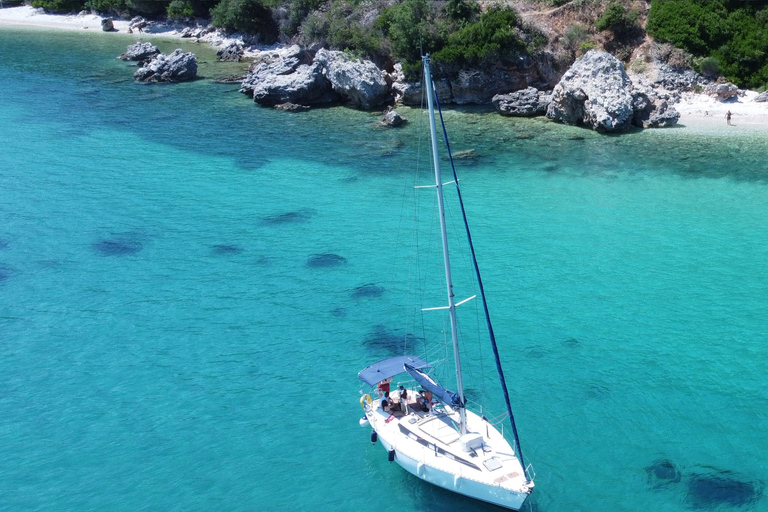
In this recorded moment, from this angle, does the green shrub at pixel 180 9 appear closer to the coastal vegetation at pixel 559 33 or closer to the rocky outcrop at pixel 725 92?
the coastal vegetation at pixel 559 33

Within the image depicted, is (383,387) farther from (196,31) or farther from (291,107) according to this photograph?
(196,31)

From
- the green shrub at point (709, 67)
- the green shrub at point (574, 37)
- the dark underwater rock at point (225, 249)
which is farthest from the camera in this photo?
the green shrub at point (574, 37)

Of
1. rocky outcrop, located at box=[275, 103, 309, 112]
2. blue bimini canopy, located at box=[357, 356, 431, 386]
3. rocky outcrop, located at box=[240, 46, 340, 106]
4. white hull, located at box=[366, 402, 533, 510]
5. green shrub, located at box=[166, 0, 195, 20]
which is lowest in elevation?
white hull, located at box=[366, 402, 533, 510]

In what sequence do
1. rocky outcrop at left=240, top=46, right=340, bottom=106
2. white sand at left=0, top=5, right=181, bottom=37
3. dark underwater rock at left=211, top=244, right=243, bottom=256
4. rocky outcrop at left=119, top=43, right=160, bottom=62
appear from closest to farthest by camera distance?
dark underwater rock at left=211, top=244, right=243, bottom=256
rocky outcrop at left=240, top=46, right=340, bottom=106
rocky outcrop at left=119, top=43, right=160, bottom=62
white sand at left=0, top=5, right=181, bottom=37

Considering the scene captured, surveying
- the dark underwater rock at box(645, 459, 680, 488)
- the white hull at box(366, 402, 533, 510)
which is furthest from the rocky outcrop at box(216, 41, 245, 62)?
the dark underwater rock at box(645, 459, 680, 488)

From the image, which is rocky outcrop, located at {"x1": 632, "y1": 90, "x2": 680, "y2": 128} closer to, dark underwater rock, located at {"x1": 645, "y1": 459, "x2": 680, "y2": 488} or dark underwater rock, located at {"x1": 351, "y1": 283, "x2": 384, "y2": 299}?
dark underwater rock, located at {"x1": 351, "y1": 283, "x2": 384, "y2": 299}

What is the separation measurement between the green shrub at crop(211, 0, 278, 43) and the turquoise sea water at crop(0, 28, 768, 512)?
35.8 m

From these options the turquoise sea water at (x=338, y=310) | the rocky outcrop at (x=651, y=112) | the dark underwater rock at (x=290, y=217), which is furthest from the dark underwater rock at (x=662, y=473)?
the rocky outcrop at (x=651, y=112)

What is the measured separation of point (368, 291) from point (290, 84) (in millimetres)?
37429

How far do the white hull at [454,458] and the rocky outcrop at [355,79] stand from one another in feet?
150

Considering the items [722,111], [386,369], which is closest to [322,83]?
[722,111]

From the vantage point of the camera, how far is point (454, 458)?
23469 millimetres

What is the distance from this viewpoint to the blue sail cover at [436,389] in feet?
80.3

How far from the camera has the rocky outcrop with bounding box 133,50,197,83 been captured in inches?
3081
